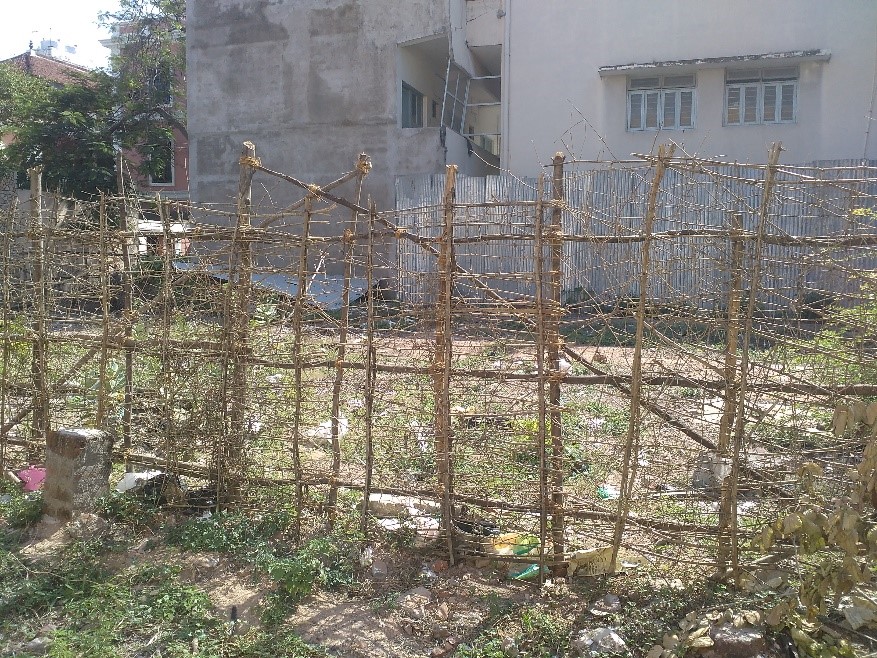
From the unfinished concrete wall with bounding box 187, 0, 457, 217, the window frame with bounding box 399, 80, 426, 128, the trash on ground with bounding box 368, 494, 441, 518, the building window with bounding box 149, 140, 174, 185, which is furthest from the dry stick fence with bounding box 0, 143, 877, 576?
the building window with bounding box 149, 140, 174, 185

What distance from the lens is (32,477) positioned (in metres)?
5.87

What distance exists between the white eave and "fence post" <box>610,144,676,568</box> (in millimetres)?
13154

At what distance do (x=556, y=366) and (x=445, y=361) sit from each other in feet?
2.20

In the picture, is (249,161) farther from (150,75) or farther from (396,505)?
(150,75)

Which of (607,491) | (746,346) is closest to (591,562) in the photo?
(607,491)

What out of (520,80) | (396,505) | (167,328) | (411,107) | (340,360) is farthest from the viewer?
(411,107)

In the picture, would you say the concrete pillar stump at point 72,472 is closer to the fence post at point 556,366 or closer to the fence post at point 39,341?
the fence post at point 39,341

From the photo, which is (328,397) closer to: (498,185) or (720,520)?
(720,520)

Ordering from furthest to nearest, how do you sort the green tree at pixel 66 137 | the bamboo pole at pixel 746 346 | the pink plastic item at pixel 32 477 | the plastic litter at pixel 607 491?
the green tree at pixel 66 137, the pink plastic item at pixel 32 477, the plastic litter at pixel 607 491, the bamboo pole at pixel 746 346

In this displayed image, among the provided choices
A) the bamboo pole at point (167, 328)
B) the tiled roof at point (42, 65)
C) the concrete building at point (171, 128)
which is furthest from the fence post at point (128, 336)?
the tiled roof at point (42, 65)

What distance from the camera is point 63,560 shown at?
4.58m

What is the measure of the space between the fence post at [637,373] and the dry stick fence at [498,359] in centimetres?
1

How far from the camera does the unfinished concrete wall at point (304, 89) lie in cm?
1691

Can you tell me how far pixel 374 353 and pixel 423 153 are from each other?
41.9 ft
